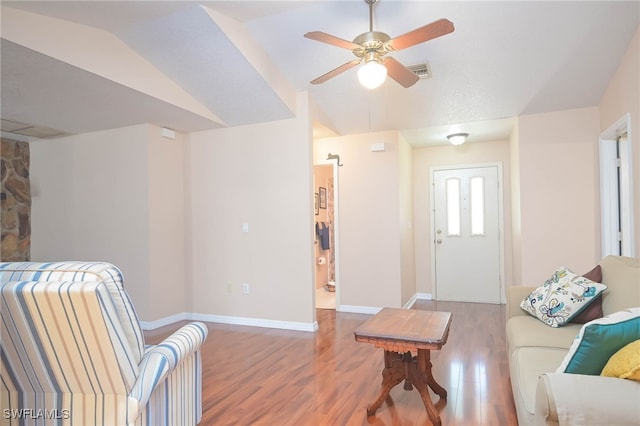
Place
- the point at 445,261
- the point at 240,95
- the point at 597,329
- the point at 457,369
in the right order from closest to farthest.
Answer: the point at 597,329 → the point at 457,369 → the point at 240,95 → the point at 445,261

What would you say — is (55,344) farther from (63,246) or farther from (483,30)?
(63,246)

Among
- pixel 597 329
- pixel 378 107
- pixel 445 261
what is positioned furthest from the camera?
pixel 445 261

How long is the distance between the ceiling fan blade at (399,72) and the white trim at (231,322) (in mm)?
2626

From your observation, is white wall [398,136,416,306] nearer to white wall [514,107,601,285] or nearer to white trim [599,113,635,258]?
white wall [514,107,601,285]

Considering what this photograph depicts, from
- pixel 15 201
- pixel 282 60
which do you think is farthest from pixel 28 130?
pixel 282 60

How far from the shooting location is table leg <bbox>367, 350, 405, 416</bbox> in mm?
2184

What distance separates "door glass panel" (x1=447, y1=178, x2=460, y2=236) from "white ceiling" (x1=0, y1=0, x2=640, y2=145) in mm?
1222

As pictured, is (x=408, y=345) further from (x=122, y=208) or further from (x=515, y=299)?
(x=122, y=208)

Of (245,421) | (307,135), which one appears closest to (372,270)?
(307,135)

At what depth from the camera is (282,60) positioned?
352 centimetres

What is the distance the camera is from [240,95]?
12.4 feet

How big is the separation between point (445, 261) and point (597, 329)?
414cm

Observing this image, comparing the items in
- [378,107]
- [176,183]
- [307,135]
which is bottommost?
[176,183]

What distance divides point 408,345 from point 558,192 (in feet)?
9.76
